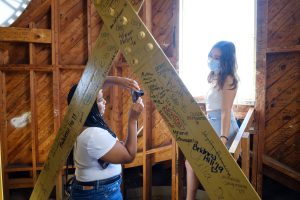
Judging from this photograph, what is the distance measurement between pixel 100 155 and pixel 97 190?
23 cm

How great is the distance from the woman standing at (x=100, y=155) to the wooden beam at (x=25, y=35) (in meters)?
2.77

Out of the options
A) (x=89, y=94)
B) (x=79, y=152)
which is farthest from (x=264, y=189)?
(x=89, y=94)

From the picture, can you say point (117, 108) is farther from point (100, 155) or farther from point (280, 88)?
point (100, 155)

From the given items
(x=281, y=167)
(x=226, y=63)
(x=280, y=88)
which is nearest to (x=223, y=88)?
(x=226, y=63)

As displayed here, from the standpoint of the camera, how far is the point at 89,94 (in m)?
1.15

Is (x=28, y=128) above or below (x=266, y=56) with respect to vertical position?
below

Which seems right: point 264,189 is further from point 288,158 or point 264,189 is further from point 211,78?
point 211,78

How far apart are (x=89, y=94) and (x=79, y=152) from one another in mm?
503

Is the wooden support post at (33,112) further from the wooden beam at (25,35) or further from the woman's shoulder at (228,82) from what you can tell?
the woman's shoulder at (228,82)

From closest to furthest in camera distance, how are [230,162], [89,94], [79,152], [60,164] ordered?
[230,162] < [89,94] < [60,164] < [79,152]

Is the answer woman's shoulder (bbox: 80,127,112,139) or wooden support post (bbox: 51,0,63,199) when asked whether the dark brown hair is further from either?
wooden support post (bbox: 51,0,63,199)

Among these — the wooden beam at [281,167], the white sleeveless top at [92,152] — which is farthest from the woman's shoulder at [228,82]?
the wooden beam at [281,167]

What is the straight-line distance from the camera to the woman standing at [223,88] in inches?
85.0

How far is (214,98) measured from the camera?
230cm
